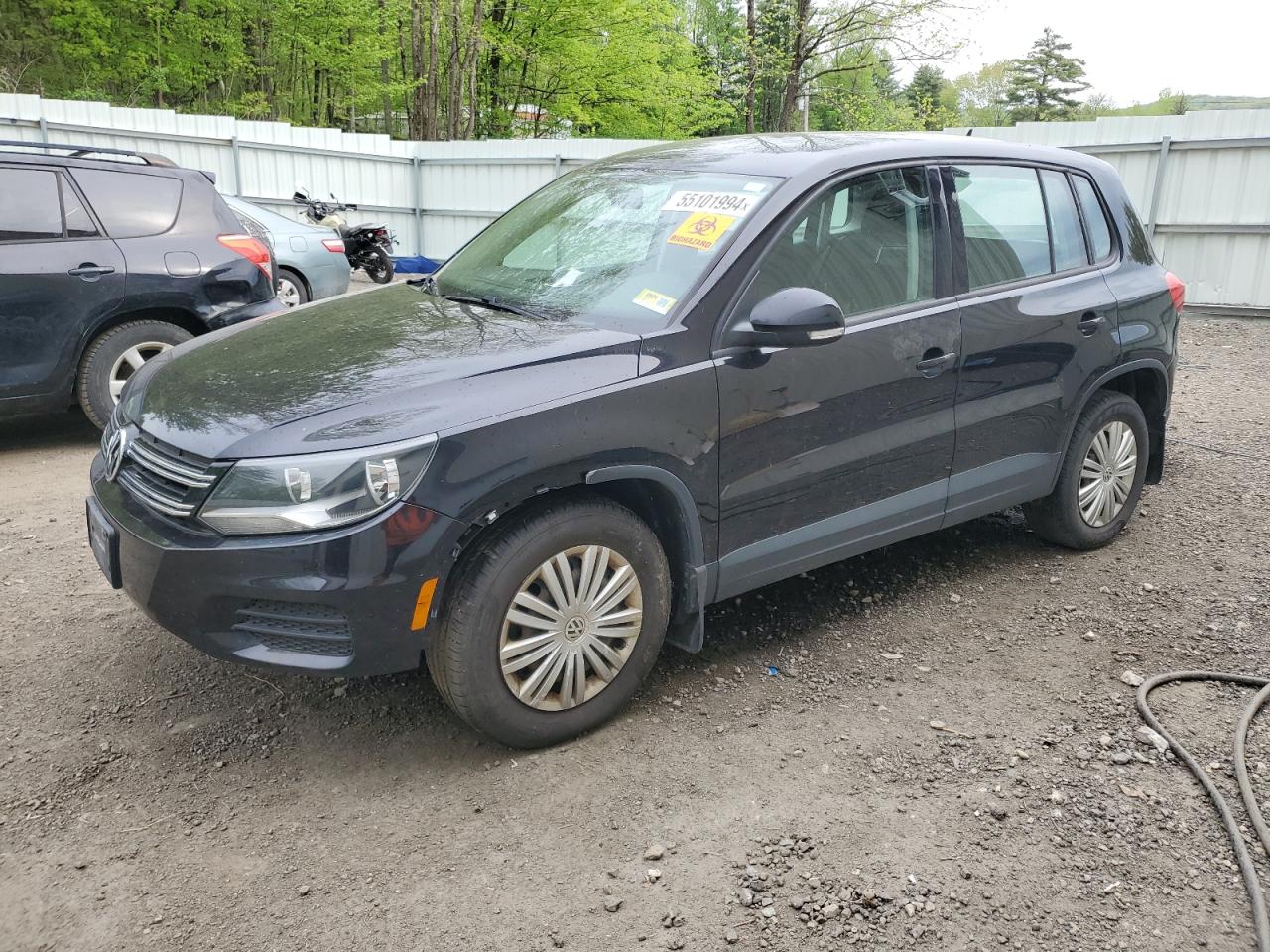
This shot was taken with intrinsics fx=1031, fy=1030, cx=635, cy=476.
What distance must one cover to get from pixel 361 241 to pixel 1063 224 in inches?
501

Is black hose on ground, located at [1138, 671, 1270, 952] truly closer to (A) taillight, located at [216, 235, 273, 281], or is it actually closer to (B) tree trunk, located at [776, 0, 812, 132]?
(A) taillight, located at [216, 235, 273, 281]

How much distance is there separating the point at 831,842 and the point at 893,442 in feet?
5.15

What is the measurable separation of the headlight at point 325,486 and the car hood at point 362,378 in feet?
0.14

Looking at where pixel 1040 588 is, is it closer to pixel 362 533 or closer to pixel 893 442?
pixel 893 442

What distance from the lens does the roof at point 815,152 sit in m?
3.73

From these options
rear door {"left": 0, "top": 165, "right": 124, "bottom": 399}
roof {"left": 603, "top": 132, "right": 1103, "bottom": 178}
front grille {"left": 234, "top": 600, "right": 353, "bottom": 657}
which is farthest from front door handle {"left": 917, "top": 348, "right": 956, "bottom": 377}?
rear door {"left": 0, "top": 165, "right": 124, "bottom": 399}

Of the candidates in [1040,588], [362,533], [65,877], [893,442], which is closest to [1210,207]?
[1040,588]

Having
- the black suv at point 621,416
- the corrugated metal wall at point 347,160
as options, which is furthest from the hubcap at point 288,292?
the black suv at point 621,416

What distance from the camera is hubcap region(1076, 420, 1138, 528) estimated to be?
4730 millimetres

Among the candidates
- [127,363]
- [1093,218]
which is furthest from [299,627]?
[127,363]

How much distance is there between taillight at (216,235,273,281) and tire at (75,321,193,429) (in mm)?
677

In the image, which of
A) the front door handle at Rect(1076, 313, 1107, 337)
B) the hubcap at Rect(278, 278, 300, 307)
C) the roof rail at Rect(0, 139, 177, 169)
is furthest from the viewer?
the hubcap at Rect(278, 278, 300, 307)

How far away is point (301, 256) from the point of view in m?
10.2

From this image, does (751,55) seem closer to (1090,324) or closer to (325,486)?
(1090,324)
